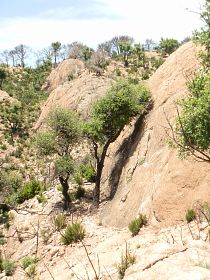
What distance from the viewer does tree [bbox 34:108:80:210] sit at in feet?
76.0

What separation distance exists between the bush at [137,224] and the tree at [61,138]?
25.7 ft

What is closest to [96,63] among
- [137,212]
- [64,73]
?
[64,73]

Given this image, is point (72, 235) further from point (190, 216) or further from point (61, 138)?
point (61, 138)

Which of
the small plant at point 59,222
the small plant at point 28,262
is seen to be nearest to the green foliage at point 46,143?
the small plant at point 59,222

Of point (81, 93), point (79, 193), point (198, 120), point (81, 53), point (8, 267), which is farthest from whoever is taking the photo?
point (81, 53)

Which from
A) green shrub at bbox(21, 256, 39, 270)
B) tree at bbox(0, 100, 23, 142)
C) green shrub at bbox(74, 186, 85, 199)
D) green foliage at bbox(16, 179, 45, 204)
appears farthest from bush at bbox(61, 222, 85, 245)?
tree at bbox(0, 100, 23, 142)

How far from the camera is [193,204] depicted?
14.9 metres

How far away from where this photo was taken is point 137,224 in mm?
15438

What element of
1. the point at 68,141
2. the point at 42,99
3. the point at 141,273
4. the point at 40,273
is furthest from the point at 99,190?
the point at 42,99

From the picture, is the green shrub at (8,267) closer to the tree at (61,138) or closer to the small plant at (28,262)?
the small plant at (28,262)

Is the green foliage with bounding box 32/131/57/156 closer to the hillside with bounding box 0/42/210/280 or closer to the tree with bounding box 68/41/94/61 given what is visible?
the hillside with bounding box 0/42/210/280

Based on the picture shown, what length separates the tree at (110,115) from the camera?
22.9 meters

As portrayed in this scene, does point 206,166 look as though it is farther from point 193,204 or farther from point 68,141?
point 68,141

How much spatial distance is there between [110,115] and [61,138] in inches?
144
